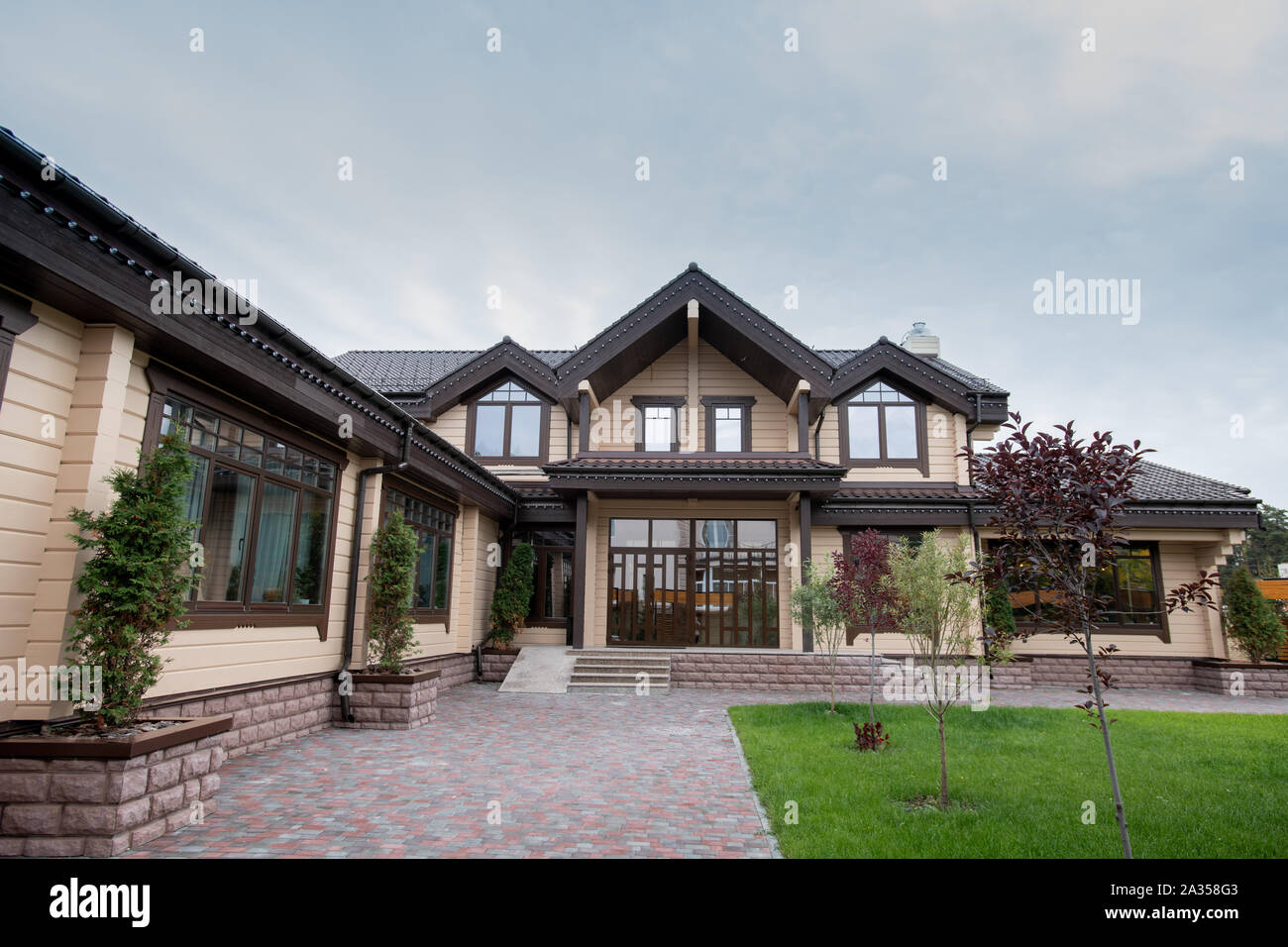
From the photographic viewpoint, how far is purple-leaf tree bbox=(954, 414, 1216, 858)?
4.17m

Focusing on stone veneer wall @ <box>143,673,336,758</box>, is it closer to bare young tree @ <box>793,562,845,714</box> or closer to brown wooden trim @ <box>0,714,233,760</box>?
brown wooden trim @ <box>0,714,233,760</box>

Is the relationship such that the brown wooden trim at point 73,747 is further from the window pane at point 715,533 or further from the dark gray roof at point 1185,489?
the dark gray roof at point 1185,489

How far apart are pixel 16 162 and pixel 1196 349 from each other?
1968 cm

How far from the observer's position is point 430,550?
12.1m

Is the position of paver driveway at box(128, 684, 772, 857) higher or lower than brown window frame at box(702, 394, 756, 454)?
lower

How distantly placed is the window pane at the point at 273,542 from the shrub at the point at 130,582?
2.46 metres

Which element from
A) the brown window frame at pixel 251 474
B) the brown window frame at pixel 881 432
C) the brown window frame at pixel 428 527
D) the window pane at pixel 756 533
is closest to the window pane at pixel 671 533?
the window pane at pixel 756 533

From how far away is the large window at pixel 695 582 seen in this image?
49.7 ft

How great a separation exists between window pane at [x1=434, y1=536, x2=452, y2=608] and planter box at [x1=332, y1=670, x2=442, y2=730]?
373 cm

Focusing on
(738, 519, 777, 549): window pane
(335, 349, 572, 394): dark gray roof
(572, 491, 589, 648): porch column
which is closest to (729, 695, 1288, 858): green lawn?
(572, 491, 589, 648): porch column

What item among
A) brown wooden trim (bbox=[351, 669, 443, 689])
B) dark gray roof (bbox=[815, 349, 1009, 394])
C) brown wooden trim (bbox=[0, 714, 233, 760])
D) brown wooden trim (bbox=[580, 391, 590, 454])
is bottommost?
brown wooden trim (bbox=[351, 669, 443, 689])

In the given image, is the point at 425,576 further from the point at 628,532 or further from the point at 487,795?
the point at 487,795
